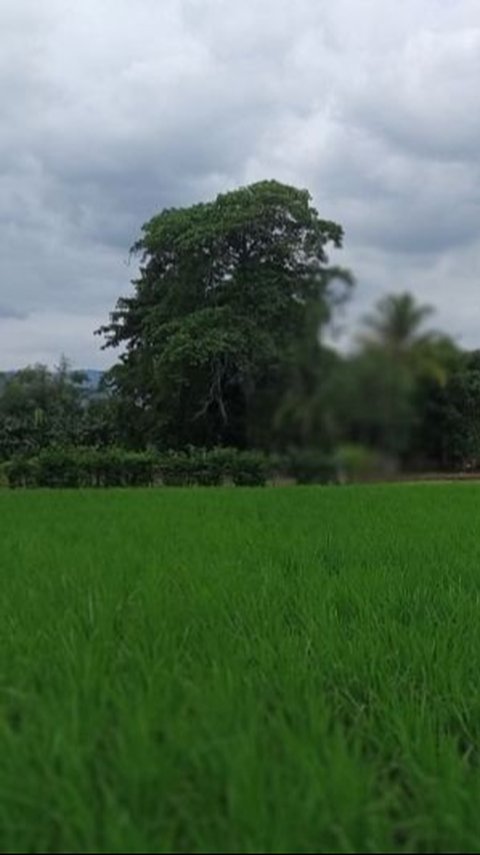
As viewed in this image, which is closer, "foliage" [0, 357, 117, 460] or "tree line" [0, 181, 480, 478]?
"tree line" [0, 181, 480, 478]

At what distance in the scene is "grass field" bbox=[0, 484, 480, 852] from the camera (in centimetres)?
146

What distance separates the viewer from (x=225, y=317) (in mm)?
1795

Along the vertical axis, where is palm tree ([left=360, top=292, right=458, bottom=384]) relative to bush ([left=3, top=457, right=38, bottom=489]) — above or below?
above

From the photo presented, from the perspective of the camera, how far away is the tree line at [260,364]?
114cm

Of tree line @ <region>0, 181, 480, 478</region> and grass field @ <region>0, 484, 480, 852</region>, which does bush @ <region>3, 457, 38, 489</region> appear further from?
tree line @ <region>0, 181, 480, 478</region>

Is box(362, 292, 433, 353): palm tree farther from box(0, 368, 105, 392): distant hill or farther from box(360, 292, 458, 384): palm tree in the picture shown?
box(0, 368, 105, 392): distant hill

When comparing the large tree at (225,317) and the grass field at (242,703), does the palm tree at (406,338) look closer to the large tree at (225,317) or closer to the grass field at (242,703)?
the large tree at (225,317)

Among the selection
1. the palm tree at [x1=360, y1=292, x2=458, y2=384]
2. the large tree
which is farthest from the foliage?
the palm tree at [x1=360, y1=292, x2=458, y2=384]

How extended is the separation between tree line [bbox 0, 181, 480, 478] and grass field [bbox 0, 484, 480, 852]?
1.08 feet

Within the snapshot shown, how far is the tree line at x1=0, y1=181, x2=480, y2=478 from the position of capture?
1.14m

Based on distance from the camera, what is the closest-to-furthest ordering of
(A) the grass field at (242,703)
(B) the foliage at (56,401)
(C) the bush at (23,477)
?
(A) the grass field at (242,703)
(B) the foliage at (56,401)
(C) the bush at (23,477)

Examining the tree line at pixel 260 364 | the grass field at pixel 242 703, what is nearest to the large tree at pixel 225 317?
the tree line at pixel 260 364

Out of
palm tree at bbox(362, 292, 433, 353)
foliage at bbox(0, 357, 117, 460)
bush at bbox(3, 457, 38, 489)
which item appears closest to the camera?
palm tree at bbox(362, 292, 433, 353)

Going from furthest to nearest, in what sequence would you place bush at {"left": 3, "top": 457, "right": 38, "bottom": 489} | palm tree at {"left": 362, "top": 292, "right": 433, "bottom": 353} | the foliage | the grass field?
bush at {"left": 3, "top": 457, "right": 38, "bottom": 489} → the foliage → the grass field → palm tree at {"left": 362, "top": 292, "right": 433, "bottom": 353}
